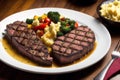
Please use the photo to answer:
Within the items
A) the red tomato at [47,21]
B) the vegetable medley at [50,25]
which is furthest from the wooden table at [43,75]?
the red tomato at [47,21]

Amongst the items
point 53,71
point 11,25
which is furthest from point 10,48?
point 53,71

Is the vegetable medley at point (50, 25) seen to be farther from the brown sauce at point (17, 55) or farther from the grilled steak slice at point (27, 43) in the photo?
the brown sauce at point (17, 55)

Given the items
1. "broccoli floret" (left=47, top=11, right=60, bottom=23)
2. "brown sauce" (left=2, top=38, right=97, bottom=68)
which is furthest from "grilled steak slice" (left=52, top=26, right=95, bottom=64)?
"broccoli floret" (left=47, top=11, right=60, bottom=23)

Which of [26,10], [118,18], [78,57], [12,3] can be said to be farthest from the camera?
[12,3]

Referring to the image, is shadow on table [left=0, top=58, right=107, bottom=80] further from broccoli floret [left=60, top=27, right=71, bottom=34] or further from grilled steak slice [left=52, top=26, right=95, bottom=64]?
broccoli floret [left=60, top=27, right=71, bottom=34]

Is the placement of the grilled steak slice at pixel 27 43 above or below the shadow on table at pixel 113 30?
above

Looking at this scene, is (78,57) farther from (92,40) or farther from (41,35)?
(41,35)

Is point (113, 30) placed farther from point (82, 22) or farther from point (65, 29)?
point (65, 29)
